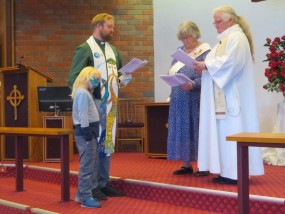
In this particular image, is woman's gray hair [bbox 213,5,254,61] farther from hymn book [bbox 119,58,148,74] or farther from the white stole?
hymn book [bbox 119,58,148,74]

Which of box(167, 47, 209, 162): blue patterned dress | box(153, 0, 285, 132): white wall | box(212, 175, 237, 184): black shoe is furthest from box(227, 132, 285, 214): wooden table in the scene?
box(153, 0, 285, 132): white wall

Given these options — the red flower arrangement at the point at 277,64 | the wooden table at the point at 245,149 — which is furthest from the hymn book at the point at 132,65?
the red flower arrangement at the point at 277,64

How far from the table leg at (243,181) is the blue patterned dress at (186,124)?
57.8 inches

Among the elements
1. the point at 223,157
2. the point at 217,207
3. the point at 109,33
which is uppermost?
the point at 109,33

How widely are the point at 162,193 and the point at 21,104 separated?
2.87 m

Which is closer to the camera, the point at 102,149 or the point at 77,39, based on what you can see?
the point at 102,149

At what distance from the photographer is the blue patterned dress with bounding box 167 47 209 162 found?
14.0 ft

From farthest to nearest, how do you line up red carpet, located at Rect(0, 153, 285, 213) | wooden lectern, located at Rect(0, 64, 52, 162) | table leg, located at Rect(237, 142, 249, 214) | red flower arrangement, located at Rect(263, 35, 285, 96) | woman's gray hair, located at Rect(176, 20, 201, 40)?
1. wooden lectern, located at Rect(0, 64, 52, 162)
2. red flower arrangement, located at Rect(263, 35, 285, 96)
3. woman's gray hair, located at Rect(176, 20, 201, 40)
4. red carpet, located at Rect(0, 153, 285, 213)
5. table leg, located at Rect(237, 142, 249, 214)

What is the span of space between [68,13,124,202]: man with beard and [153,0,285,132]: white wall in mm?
2796

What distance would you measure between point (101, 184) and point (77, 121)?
67 cm

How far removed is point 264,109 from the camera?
5.98m

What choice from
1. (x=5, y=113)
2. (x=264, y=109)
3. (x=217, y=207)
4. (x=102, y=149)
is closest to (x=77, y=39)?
(x=5, y=113)

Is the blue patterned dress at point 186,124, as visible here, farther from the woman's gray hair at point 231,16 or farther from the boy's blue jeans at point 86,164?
the boy's blue jeans at point 86,164

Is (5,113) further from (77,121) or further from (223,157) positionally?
(223,157)
